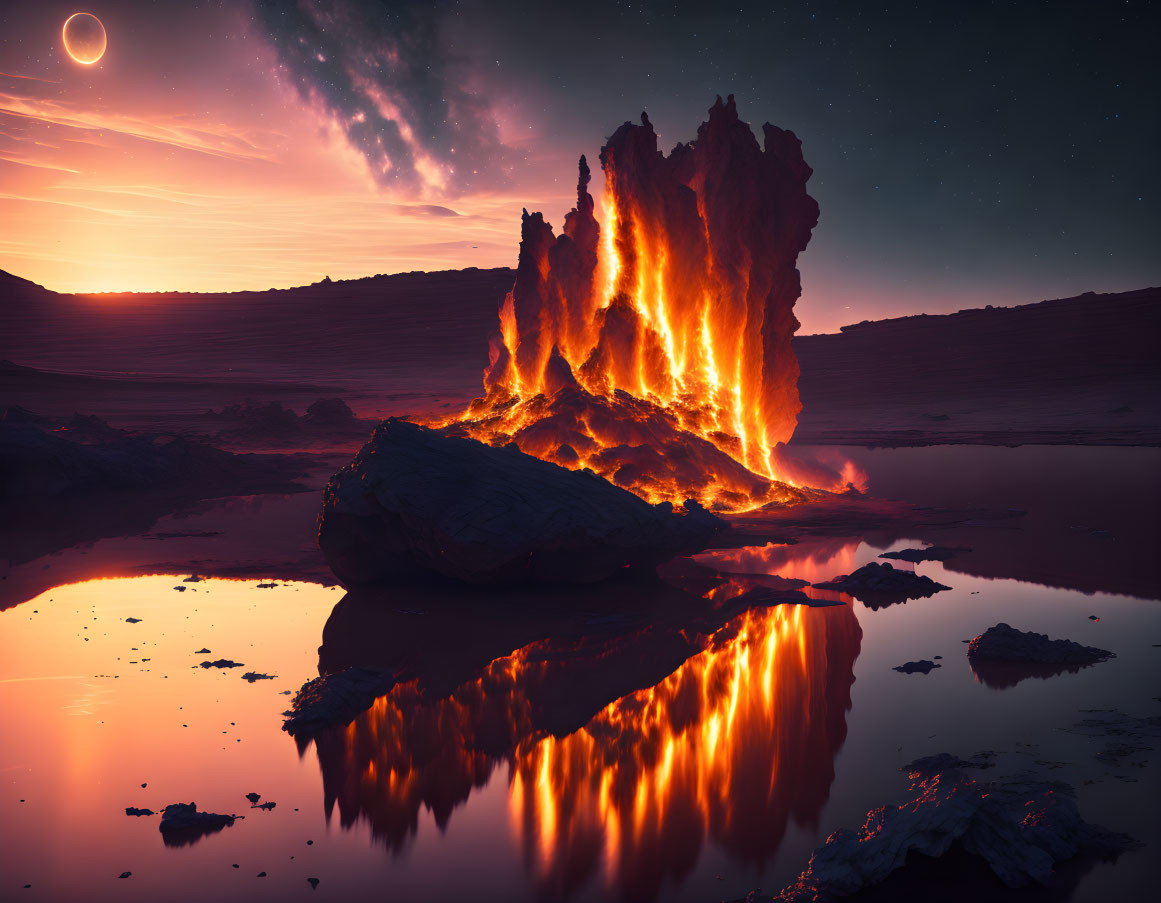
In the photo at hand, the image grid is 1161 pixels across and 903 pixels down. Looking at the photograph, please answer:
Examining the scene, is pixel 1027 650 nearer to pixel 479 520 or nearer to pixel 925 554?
pixel 925 554

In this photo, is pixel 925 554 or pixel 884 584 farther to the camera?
pixel 925 554

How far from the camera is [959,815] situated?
16.5 feet

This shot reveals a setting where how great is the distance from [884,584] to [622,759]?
6.19 meters

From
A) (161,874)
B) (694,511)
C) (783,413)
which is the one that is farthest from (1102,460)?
(161,874)

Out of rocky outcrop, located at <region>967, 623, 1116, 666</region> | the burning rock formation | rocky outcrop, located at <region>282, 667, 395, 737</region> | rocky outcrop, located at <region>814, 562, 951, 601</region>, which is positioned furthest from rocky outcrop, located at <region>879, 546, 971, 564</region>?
rocky outcrop, located at <region>282, 667, 395, 737</region>

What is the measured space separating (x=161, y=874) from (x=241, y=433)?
32.3 m

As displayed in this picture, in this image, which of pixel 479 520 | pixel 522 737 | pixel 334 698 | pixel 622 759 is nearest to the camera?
pixel 622 759

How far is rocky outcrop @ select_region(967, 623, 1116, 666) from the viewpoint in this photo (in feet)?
28.3

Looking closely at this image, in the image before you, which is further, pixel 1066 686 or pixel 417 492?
pixel 417 492

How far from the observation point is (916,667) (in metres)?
8.55

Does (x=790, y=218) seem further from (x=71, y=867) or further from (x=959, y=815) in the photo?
(x=71, y=867)

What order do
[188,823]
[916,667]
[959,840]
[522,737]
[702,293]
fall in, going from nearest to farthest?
1. [959,840]
2. [188,823]
3. [522,737]
4. [916,667]
5. [702,293]

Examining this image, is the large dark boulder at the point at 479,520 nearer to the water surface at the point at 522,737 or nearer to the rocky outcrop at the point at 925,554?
the water surface at the point at 522,737

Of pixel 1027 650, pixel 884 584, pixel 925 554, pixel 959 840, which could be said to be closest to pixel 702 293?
pixel 925 554
